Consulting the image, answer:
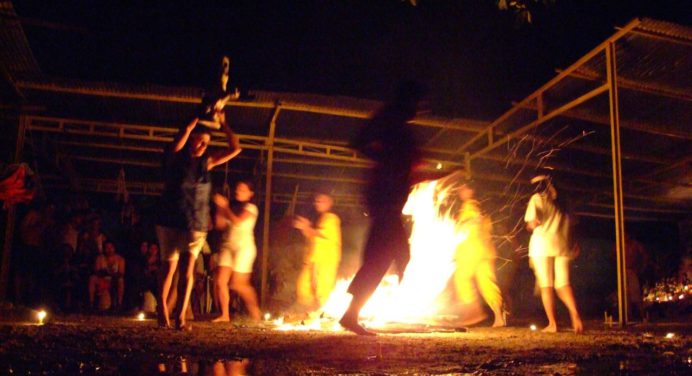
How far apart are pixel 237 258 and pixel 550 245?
4499 mm

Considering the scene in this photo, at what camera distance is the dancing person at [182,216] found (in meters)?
6.61

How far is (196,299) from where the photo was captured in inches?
532

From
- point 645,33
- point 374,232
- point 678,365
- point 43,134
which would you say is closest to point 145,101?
point 43,134

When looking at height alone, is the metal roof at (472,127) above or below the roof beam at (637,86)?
below

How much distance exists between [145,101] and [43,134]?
3.32 m

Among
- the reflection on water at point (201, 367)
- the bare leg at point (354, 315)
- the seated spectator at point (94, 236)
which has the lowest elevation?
the reflection on water at point (201, 367)

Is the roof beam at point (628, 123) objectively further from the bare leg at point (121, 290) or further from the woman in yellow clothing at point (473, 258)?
the bare leg at point (121, 290)

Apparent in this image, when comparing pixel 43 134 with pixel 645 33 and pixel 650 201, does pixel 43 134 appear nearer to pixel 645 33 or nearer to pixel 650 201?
pixel 645 33

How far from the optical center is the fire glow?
28.1 feet

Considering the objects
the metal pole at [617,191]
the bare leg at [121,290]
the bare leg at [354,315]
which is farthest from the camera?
the bare leg at [121,290]

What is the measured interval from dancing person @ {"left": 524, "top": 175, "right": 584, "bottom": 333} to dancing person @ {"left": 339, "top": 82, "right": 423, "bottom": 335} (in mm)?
2624

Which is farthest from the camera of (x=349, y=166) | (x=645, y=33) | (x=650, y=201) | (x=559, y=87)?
(x=650, y=201)

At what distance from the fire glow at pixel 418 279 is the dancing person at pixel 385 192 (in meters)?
2.13

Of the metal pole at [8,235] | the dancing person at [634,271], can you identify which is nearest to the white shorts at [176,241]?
the metal pole at [8,235]
